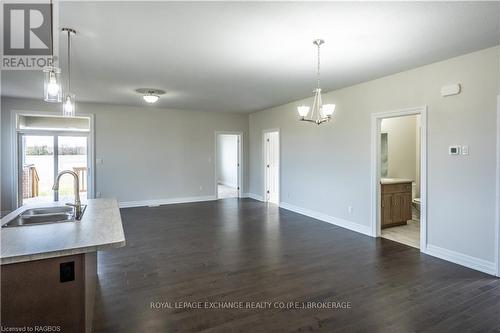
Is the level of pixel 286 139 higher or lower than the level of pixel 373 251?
higher

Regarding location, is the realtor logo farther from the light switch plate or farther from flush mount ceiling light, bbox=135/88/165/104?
the light switch plate

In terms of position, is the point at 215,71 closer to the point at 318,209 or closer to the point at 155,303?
the point at 155,303

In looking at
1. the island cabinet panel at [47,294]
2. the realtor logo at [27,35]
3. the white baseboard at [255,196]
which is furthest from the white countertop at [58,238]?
the white baseboard at [255,196]

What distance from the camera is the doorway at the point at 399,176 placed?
393cm

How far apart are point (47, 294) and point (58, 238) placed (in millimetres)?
324

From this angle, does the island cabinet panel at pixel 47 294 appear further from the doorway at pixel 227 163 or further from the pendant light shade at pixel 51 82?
the doorway at pixel 227 163

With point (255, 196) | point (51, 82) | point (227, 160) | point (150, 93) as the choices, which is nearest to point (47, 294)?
point (51, 82)

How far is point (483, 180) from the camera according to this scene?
128 inches

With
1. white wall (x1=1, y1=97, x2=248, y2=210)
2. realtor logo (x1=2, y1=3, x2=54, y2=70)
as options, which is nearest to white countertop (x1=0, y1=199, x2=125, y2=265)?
realtor logo (x1=2, y1=3, x2=54, y2=70)

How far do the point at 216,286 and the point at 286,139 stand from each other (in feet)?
15.1

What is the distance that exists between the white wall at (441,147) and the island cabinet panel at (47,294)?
13.5 ft

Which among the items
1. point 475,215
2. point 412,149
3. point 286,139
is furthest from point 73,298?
point 412,149

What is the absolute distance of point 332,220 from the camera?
547cm

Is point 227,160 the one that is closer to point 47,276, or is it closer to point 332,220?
point 332,220
